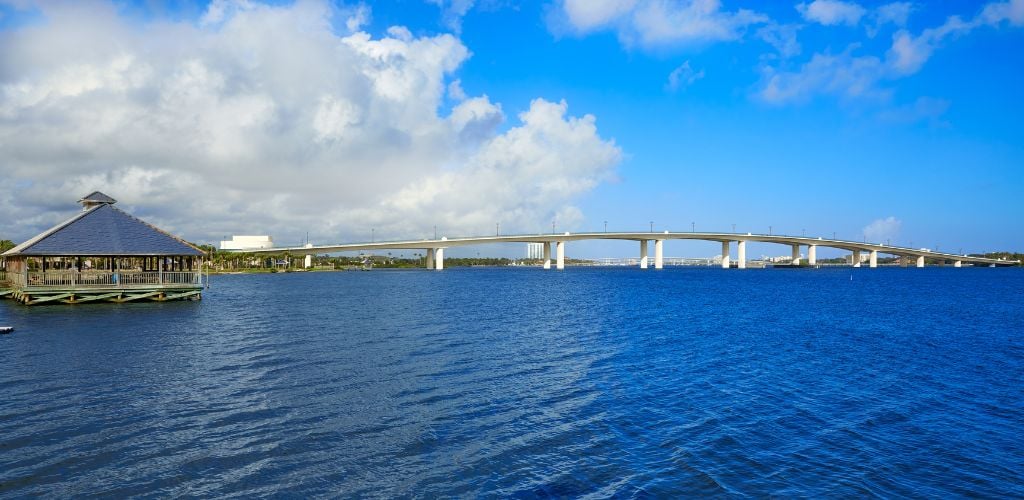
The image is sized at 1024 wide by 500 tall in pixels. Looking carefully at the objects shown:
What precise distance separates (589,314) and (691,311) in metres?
9.52

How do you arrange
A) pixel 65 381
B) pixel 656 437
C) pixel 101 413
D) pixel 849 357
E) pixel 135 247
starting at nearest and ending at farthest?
pixel 656 437 < pixel 101 413 < pixel 65 381 < pixel 849 357 < pixel 135 247

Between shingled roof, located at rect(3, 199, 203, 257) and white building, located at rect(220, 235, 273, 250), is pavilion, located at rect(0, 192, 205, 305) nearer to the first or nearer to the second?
shingled roof, located at rect(3, 199, 203, 257)

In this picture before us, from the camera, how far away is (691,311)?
48.5 meters

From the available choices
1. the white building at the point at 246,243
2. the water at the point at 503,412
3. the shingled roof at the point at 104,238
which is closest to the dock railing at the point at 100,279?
the shingled roof at the point at 104,238

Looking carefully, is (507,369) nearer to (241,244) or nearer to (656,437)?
(656,437)

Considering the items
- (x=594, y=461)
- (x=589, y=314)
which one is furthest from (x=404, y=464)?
(x=589, y=314)

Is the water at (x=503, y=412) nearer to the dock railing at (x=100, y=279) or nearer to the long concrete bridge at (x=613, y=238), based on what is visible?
the dock railing at (x=100, y=279)

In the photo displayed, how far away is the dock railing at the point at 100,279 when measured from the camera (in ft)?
157

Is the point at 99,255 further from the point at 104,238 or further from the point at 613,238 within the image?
the point at 613,238

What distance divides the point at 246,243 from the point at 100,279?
14869cm

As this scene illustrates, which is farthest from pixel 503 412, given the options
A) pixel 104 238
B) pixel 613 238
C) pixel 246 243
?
pixel 246 243

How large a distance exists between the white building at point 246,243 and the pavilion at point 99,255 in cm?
13716

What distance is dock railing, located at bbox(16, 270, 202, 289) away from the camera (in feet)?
157

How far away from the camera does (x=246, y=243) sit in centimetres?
19000
